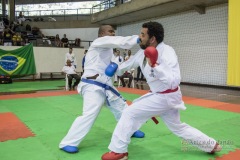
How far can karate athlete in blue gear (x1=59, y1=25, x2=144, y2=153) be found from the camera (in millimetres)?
2811

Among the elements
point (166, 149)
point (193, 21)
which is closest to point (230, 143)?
point (166, 149)

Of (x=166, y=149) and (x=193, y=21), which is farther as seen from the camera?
(x=193, y=21)

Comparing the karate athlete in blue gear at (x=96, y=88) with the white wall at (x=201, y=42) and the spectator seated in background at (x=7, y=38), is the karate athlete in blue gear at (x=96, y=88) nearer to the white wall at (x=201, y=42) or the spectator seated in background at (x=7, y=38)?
the white wall at (x=201, y=42)

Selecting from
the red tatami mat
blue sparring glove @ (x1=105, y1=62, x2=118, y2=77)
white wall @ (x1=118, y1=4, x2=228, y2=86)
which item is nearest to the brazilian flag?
white wall @ (x1=118, y1=4, x2=228, y2=86)

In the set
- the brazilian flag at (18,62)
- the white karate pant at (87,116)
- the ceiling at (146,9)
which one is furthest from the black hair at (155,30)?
the brazilian flag at (18,62)

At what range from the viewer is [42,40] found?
1580 cm

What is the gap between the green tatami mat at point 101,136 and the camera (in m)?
2.86

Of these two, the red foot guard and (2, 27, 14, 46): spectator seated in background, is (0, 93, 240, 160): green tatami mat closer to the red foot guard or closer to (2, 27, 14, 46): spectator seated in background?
the red foot guard

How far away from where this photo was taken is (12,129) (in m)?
3.96

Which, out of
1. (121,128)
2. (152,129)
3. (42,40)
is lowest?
(152,129)

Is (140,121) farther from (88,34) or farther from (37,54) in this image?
(88,34)

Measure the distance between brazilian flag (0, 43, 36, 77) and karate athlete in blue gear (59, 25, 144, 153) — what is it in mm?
10352

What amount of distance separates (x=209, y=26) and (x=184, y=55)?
1902 millimetres

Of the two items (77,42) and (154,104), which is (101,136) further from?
(77,42)
